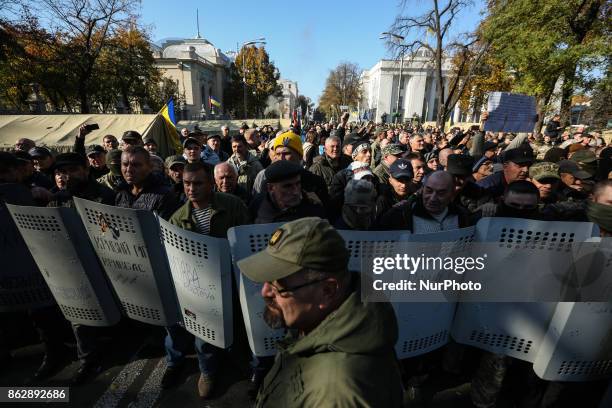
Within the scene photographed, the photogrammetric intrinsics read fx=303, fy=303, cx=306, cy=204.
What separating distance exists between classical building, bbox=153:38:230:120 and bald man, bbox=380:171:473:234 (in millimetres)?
45693

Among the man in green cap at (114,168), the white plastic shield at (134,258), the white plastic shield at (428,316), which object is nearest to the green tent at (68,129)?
the man in green cap at (114,168)

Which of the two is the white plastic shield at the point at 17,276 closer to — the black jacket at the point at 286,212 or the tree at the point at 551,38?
the black jacket at the point at 286,212

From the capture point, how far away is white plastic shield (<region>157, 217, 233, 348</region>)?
218 cm

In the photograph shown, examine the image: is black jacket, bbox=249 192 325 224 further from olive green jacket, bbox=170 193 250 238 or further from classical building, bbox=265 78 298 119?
classical building, bbox=265 78 298 119

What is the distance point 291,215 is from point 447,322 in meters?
1.56

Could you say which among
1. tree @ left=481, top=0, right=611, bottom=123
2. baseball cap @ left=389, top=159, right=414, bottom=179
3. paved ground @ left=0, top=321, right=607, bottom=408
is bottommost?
paved ground @ left=0, top=321, right=607, bottom=408

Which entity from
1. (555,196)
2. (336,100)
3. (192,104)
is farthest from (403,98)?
(555,196)

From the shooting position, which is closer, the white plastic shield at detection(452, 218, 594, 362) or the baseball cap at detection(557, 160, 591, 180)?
the white plastic shield at detection(452, 218, 594, 362)

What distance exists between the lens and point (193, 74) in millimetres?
53156

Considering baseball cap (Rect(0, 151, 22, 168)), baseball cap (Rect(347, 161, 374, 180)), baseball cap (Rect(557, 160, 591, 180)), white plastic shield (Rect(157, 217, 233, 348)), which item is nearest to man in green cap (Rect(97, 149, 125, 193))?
baseball cap (Rect(0, 151, 22, 168))

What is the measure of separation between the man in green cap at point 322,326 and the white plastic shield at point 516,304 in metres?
1.43

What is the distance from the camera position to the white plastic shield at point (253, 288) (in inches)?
81.6

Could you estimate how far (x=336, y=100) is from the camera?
235 feet

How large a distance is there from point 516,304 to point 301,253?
1.96m
